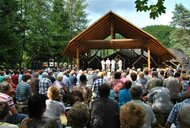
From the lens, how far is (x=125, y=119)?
4.69 metres

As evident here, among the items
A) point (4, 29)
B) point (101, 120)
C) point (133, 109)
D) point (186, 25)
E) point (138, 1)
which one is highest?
point (186, 25)

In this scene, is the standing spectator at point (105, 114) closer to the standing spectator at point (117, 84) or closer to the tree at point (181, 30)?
the standing spectator at point (117, 84)

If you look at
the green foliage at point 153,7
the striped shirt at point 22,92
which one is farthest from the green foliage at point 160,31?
the green foliage at point 153,7

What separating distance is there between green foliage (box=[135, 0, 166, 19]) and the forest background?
28.9 metres

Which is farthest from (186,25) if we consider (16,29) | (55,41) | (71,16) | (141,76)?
(141,76)

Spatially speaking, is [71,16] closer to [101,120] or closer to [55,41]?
[55,41]

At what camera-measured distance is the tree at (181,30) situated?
251ft

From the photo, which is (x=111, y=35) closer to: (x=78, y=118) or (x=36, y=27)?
(x=36, y=27)

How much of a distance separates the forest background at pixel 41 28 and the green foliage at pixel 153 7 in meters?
28.9

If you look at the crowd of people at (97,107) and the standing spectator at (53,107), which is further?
the standing spectator at (53,107)

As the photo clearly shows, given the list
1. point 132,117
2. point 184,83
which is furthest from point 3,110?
point 184,83

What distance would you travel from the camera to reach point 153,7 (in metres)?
6.95

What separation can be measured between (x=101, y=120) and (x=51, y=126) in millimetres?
2429

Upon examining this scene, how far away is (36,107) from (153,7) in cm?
306
